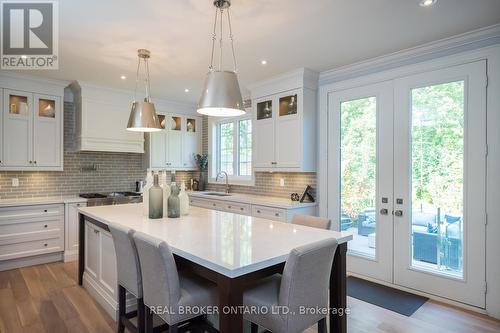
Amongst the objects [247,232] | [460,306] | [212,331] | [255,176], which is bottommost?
[460,306]

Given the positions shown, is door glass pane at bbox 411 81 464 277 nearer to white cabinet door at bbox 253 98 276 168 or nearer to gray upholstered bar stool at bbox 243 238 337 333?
white cabinet door at bbox 253 98 276 168

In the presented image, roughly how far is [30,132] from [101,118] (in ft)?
3.03

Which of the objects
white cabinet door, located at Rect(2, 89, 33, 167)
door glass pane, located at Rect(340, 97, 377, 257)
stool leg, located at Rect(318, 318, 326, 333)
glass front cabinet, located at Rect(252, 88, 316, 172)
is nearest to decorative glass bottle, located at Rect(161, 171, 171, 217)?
stool leg, located at Rect(318, 318, 326, 333)

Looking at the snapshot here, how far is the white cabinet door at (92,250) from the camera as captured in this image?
2.94 meters

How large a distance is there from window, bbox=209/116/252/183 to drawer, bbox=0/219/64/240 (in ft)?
8.72

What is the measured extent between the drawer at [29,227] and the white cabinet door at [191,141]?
89.1 inches

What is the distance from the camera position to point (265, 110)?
4328 mm

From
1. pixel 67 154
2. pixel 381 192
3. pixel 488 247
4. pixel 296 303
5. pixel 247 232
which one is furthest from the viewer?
pixel 67 154

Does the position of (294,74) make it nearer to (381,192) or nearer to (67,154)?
(381,192)

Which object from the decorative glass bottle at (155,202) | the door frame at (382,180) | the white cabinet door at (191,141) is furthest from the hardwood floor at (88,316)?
the white cabinet door at (191,141)

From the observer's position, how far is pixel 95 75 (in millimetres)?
4008

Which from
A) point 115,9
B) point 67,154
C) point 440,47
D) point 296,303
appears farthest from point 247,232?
point 67,154

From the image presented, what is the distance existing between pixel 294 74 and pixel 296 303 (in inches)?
118

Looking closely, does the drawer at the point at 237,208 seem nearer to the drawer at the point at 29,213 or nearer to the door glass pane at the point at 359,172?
the door glass pane at the point at 359,172
